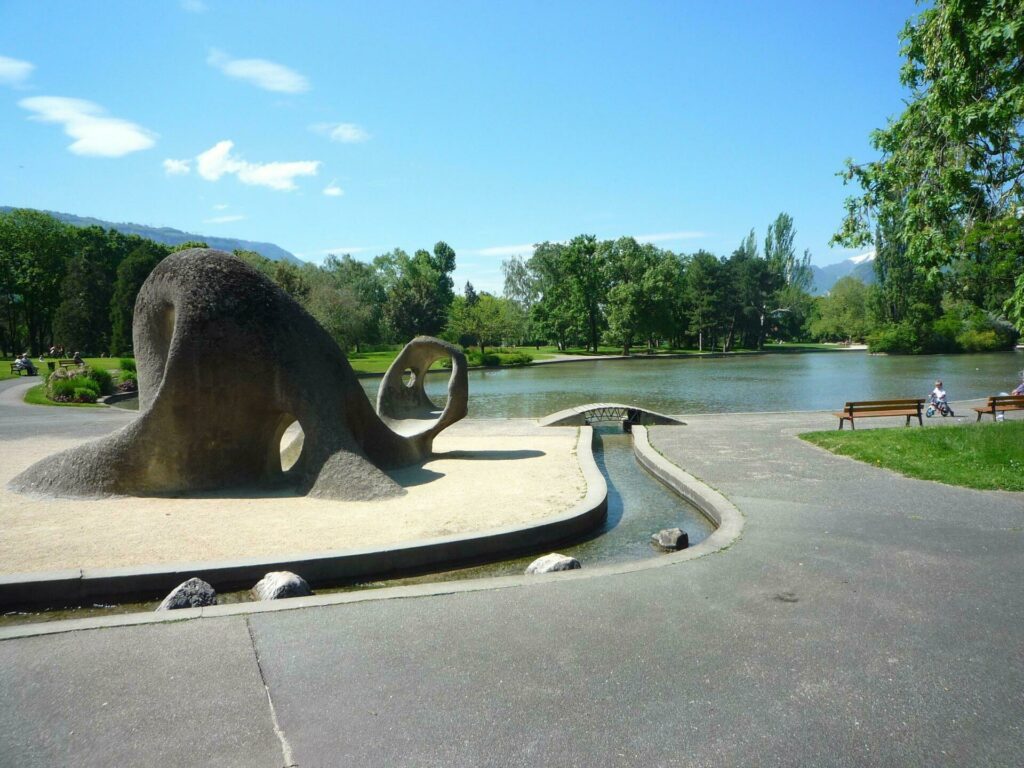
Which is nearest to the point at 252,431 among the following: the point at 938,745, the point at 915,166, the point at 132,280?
the point at 938,745

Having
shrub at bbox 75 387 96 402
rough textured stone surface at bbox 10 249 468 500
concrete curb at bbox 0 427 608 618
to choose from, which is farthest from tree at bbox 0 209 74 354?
concrete curb at bbox 0 427 608 618

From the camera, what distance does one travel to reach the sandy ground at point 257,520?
720 cm

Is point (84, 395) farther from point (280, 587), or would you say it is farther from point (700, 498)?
point (700, 498)

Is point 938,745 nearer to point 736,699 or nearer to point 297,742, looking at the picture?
point 736,699

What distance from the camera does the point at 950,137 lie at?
39.7ft

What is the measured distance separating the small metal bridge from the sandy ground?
8.21 metres

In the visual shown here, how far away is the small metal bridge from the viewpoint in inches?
794

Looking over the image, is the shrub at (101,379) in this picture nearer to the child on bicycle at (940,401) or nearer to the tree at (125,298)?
the tree at (125,298)

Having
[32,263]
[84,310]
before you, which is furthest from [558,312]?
[32,263]

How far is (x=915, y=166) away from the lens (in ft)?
45.6

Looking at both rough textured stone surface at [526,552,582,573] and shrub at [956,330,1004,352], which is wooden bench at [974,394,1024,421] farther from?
shrub at [956,330,1004,352]

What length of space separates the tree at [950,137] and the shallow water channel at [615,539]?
22.3 ft

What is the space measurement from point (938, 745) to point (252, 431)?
30.2 feet

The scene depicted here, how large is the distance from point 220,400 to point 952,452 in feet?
38.6
